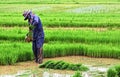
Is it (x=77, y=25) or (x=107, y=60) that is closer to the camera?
(x=107, y=60)

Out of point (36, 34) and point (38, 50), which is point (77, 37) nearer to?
point (36, 34)

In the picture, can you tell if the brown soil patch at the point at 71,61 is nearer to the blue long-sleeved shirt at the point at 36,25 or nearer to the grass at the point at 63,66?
the grass at the point at 63,66

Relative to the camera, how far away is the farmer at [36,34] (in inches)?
360

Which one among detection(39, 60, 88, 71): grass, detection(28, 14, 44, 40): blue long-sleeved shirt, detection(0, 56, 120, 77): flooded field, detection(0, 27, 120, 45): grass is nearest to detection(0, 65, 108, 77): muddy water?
detection(0, 56, 120, 77): flooded field

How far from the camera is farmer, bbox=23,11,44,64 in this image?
9.16m

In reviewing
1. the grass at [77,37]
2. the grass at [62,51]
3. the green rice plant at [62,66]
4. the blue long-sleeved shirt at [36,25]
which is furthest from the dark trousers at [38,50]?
the grass at [77,37]

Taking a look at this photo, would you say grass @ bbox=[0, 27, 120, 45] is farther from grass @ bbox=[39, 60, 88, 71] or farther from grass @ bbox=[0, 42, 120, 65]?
grass @ bbox=[39, 60, 88, 71]

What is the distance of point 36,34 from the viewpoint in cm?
933

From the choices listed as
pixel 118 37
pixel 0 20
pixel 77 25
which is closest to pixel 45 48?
pixel 118 37

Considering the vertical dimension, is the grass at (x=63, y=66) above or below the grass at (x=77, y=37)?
below

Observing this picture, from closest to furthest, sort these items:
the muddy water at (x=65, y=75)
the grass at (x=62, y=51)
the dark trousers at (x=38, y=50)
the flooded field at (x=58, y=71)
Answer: the muddy water at (x=65, y=75)
the flooded field at (x=58, y=71)
the dark trousers at (x=38, y=50)
the grass at (x=62, y=51)

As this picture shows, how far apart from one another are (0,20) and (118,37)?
26.0 ft

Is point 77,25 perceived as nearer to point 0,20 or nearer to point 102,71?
point 0,20

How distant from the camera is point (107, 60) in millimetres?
9523
